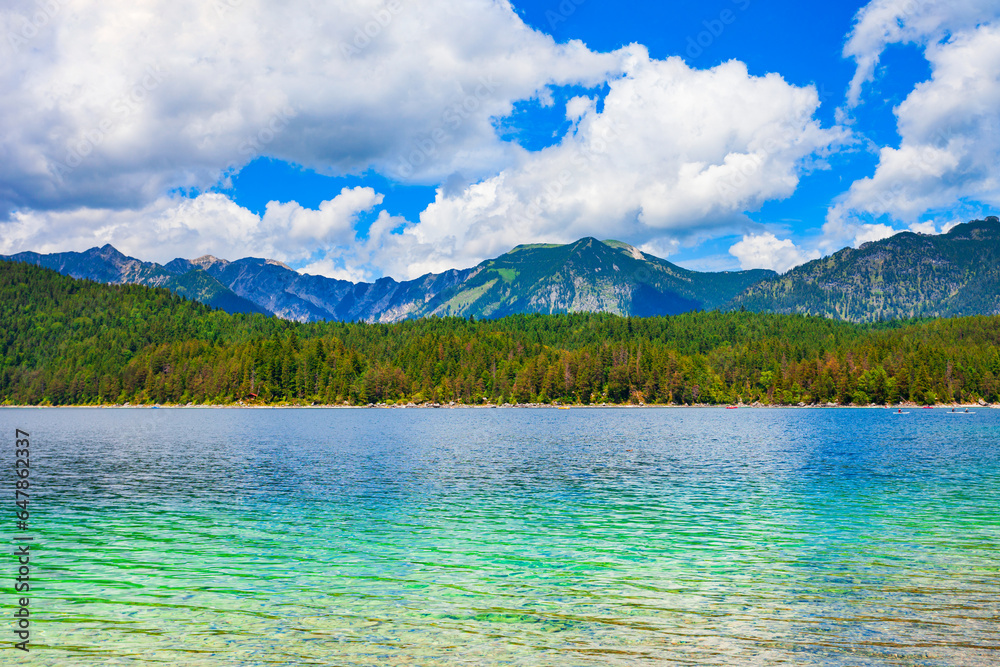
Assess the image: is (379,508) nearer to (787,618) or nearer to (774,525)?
(774,525)

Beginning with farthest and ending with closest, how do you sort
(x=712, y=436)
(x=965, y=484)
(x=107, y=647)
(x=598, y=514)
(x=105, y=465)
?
(x=712, y=436), (x=105, y=465), (x=965, y=484), (x=598, y=514), (x=107, y=647)

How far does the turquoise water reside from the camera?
18.0m

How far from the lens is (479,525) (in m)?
35.3

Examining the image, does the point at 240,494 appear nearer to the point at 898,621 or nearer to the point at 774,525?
the point at 774,525

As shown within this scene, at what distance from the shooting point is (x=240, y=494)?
46.6m

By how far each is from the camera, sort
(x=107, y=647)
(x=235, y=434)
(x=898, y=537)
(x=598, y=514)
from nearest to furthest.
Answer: (x=107, y=647) < (x=898, y=537) < (x=598, y=514) < (x=235, y=434)

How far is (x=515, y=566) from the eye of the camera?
26984 millimetres

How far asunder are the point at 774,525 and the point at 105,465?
60.2 metres

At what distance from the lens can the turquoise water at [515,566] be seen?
59.0 feet

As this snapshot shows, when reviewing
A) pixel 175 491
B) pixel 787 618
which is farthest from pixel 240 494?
pixel 787 618

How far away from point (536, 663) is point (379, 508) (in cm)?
2561

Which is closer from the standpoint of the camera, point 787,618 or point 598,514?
point 787,618

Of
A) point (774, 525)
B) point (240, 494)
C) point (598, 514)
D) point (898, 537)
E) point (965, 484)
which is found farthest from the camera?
→ point (965, 484)

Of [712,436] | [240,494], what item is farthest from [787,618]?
[712,436]
